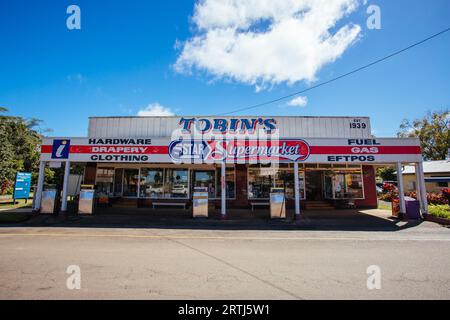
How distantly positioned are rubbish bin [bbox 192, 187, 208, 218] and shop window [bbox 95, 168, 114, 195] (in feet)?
27.7

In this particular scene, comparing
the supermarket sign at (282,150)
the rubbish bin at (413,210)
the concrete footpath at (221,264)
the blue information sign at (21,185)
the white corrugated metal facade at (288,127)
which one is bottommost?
the concrete footpath at (221,264)

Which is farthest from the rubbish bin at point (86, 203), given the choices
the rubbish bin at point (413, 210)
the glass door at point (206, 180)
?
the rubbish bin at point (413, 210)

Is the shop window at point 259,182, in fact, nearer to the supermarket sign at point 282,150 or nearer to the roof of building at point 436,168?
the supermarket sign at point 282,150

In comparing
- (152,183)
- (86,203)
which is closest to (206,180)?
(152,183)

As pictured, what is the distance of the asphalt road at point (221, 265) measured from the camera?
4094mm

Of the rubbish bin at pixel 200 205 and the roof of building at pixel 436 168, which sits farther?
the roof of building at pixel 436 168

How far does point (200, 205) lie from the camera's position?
1316 cm

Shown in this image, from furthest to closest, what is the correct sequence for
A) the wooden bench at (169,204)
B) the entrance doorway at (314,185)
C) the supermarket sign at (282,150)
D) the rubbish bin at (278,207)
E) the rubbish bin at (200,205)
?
the entrance doorway at (314,185), the wooden bench at (169,204), the supermarket sign at (282,150), the rubbish bin at (200,205), the rubbish bin at (278,207)

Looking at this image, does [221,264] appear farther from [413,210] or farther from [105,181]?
[105,181]

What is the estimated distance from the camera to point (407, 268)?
5395 millimetres

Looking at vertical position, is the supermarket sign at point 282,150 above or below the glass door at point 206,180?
above

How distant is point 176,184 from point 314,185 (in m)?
10.6

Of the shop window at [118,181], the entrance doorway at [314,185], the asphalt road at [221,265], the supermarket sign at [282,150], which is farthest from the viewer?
the entrance doorway at [314,185]

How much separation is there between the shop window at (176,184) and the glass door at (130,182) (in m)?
2.31
